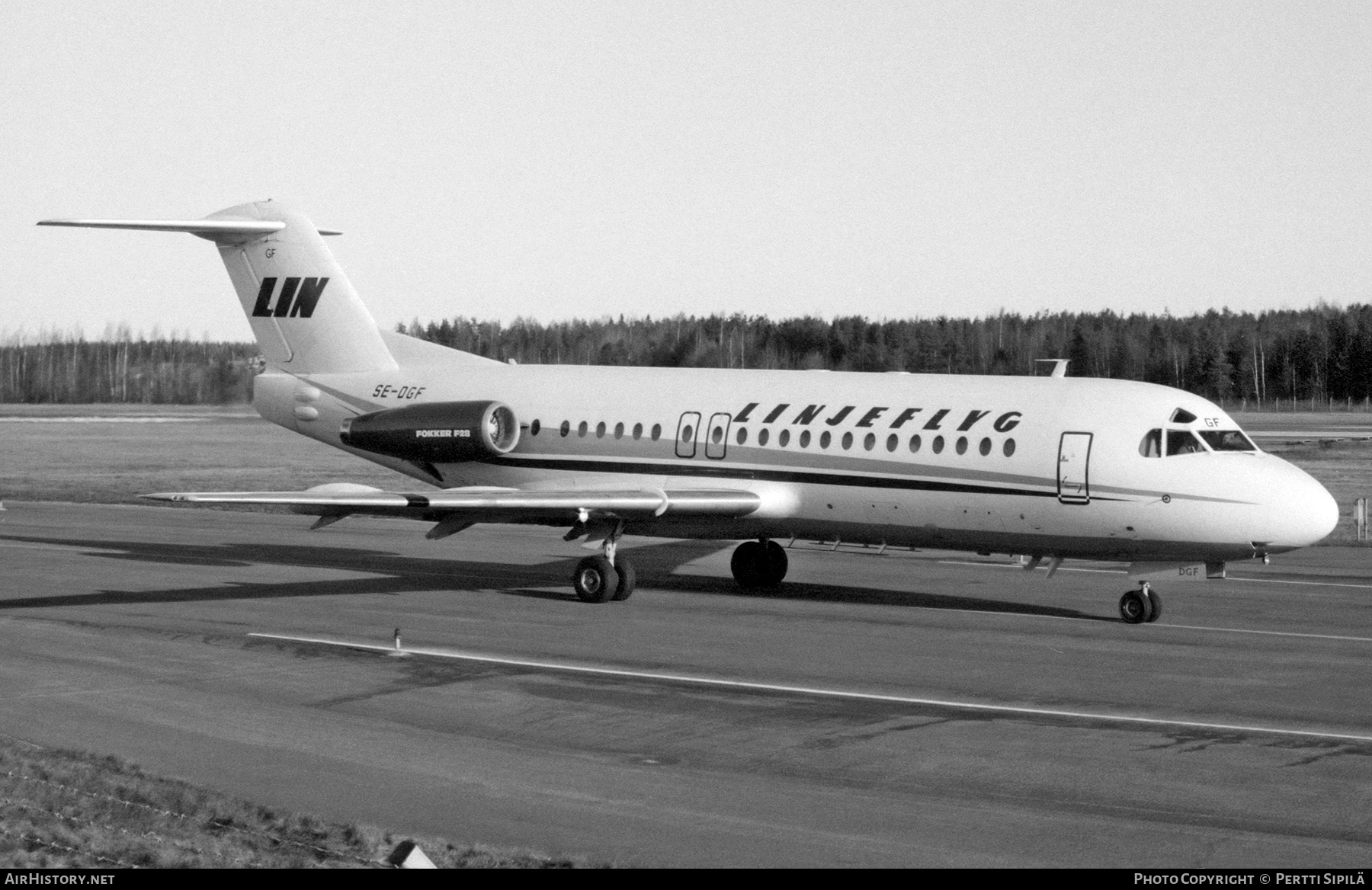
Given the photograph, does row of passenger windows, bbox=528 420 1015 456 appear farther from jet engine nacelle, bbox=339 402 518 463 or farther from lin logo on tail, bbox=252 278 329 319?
lin logo on tail, bbox=252 278 329 319

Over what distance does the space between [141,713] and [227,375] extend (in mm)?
66013

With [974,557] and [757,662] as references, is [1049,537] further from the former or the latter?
[974,557]

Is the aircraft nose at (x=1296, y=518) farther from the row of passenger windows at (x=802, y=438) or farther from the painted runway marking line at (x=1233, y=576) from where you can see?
the painted runway marking line at (x=1233, y=576)

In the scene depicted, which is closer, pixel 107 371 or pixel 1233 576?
pixel 1233 576

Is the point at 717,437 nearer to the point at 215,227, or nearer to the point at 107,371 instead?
the point at 215,227

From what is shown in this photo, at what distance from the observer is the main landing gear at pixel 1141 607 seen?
21.6 m

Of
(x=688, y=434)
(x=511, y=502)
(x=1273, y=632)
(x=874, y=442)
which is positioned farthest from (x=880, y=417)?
(x=1273, y=632)

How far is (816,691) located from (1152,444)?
736cm

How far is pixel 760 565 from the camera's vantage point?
26234 mm

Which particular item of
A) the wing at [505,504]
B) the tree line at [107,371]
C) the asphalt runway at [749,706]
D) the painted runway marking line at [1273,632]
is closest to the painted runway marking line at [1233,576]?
the asphalt runway at [749,706]

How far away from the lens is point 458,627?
21297 millimetres

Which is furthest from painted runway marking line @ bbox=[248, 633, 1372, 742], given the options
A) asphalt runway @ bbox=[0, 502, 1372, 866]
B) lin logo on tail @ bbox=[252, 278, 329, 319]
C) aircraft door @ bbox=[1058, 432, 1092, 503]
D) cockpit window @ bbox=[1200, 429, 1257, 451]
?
lin logo on tail @ bbox=[252, 278, 329, 319]

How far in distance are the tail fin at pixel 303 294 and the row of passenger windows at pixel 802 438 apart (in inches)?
162
